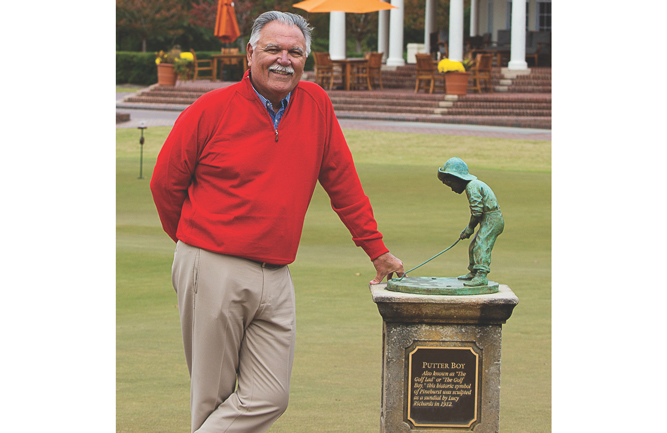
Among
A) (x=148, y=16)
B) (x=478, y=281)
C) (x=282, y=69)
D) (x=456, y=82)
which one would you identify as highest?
(x=148, y=16)

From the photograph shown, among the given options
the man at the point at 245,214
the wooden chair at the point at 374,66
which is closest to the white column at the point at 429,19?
the wooden chair at the point at 374,66

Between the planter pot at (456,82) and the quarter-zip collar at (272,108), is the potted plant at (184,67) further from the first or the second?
the quarter-zip collar at (272,108)

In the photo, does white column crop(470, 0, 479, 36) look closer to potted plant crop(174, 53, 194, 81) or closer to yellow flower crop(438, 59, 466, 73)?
potted plant crop(174, 53, 194, 81)

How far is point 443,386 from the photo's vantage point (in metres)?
3.44

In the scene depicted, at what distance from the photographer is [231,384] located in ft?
11.1

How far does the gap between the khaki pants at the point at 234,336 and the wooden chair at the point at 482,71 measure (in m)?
20.8

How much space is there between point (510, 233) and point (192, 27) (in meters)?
37.4

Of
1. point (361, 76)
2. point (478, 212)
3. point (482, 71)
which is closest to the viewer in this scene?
point (478, 212)

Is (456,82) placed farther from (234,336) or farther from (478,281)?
(234,336)

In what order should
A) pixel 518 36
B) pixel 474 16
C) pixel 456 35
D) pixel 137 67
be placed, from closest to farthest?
pixel 518 36
pixel 456 35
pixel 474 16
pixel 137 67

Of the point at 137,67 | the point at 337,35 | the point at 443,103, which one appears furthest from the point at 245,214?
the point at 137,67

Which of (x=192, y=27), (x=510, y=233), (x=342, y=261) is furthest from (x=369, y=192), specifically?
(x=192, y=27)

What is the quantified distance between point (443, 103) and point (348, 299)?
1577 cm

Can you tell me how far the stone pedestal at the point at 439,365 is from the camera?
338 centimetres
